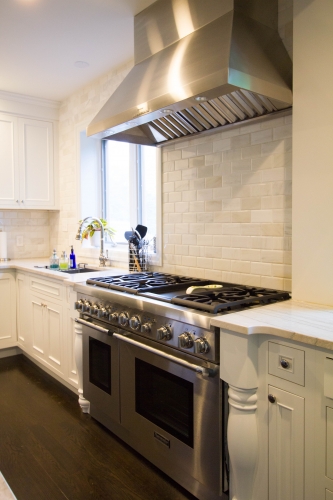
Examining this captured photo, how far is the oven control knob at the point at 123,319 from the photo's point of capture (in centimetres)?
221

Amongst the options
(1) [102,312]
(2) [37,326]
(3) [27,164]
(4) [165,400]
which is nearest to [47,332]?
(2) [37,326]

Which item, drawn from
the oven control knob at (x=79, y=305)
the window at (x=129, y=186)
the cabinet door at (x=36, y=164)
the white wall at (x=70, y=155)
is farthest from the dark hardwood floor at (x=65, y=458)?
the cabinet door at (x=36, y=164)

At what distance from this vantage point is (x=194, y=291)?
82.2 inches

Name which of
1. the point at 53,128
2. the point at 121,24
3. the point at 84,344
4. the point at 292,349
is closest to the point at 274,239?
the point at 292,349

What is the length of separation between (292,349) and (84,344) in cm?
162

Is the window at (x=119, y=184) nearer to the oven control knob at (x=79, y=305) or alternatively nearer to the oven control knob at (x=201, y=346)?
the oven control knob at (x=79, y=305)

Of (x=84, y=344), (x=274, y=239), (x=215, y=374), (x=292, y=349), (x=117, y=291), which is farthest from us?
(x=84, y=344)

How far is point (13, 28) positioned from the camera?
2.75 m

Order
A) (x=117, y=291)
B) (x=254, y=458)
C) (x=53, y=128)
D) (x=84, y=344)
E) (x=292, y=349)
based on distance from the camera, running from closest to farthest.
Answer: (x=292, y=349) < (x=254, y=458) < (x=117, y=291) < (x=84, y=344) < (x=53, y=128)

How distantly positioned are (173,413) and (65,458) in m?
0.78

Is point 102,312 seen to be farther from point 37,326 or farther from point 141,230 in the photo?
point 37,326

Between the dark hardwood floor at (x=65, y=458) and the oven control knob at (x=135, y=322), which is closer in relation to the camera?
the dark hardwood floor at (x=65, y=458)

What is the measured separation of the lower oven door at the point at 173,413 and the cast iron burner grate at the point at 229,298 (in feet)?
0.83

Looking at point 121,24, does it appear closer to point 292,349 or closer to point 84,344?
point 84,344
